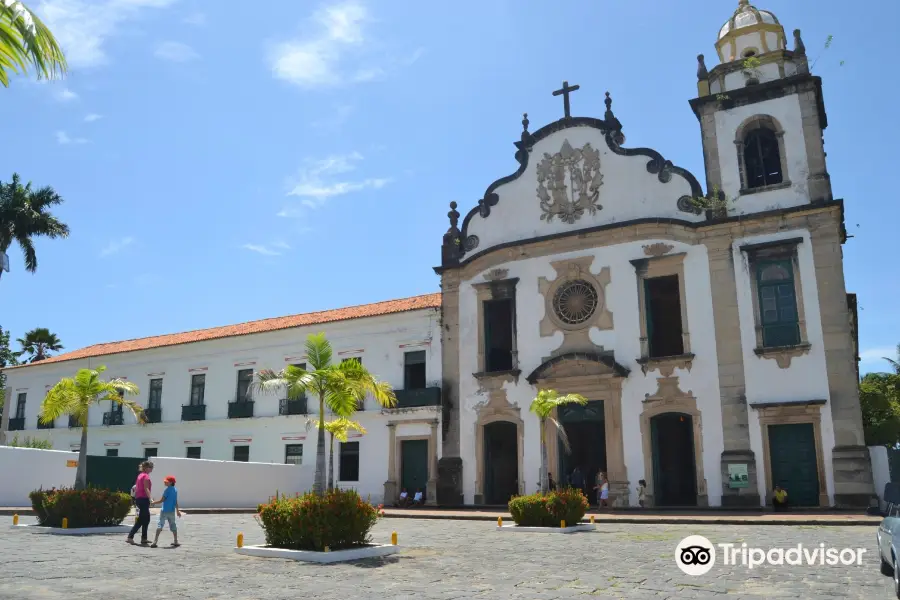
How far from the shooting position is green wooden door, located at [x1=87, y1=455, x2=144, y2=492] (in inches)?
1008

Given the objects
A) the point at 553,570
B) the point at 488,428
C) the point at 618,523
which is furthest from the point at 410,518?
the point at 553,570

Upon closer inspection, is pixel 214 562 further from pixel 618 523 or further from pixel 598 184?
pixel 598 184

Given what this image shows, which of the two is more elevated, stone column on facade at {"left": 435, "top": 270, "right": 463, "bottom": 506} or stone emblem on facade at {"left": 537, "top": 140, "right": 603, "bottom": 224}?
stone emblem on facade at {"left": 537, "top": 140, "right": 603, "bottom": 224}

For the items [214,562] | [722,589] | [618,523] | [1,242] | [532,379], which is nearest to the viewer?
[722,589]

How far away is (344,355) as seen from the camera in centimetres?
3019

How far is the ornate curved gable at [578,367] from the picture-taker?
77.5 feet

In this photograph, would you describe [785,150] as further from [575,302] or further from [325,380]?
[325,380]

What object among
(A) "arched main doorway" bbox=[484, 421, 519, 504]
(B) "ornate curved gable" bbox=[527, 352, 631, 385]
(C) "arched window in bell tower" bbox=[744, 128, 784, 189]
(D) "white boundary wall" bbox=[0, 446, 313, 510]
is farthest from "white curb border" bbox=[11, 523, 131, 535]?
(C) "arched window in bell tower" bbox=[744, 128, 784, 189]

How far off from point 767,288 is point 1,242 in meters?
29.6

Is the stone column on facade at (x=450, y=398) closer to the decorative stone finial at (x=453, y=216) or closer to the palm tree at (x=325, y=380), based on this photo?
the decorative stone finial at (x=453, y=216)

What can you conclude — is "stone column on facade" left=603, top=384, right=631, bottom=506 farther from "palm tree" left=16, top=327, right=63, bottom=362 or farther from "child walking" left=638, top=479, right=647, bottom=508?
"palm tree" left=16, top=327, right=63, bottom=362

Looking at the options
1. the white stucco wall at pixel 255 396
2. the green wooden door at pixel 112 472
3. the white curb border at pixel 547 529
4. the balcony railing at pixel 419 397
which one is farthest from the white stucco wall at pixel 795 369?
the green wooden door at pixel 112 472

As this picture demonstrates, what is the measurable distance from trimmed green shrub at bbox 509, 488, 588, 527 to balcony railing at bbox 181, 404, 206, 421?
65.6 feet

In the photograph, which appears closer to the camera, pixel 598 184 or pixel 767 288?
pixel 767 288
